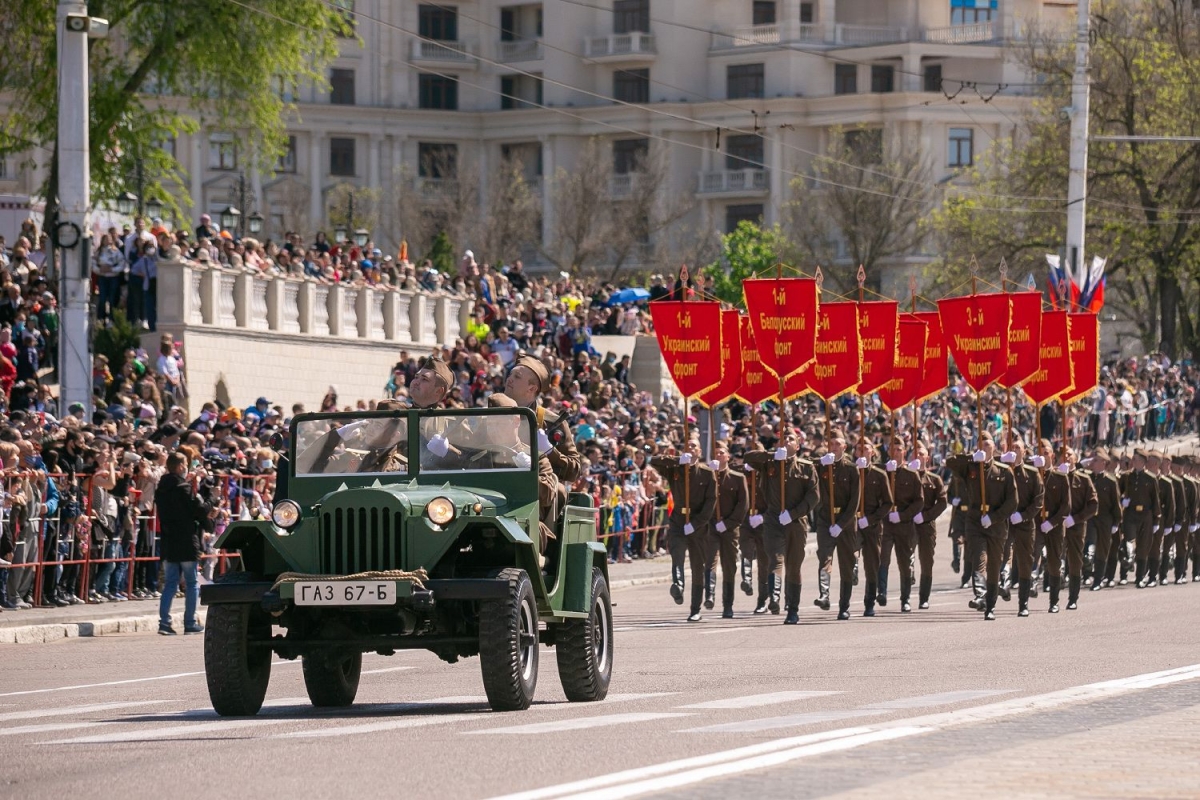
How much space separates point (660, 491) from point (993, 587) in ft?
42.3

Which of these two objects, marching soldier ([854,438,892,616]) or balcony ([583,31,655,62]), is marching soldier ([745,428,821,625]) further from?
balcony ([583,31,655,62])

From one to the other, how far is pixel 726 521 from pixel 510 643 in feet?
44.6

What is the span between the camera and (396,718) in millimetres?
12898

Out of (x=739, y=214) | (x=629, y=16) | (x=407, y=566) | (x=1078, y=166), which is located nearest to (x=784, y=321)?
(x=407, y=566)

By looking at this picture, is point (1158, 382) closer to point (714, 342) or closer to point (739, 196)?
point (714, 342)

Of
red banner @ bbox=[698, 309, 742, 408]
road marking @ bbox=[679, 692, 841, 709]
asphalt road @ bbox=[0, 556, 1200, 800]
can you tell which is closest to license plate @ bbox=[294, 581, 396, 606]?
asphalt road @ bbox=[0, 556, 1200, 800]

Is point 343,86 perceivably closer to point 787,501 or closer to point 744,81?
point 744,81

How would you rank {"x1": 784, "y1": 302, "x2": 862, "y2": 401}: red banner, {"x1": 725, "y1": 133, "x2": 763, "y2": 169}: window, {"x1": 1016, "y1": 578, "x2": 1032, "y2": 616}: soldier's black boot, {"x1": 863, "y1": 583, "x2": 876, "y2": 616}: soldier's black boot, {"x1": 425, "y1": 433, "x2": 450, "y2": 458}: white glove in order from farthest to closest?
1. {"x1": 725, "y1": 133, "x2": 763, "y2": 169}: window
2. {"x1": 784, "y1": 302, "x2": 862, "y2": 401}: red banner
3. {"x1": 863, "y1": 583, "x2": 876, "y2": 616}: soldier's black boot
4. {"x1": 1016, "y1": 578, "x2": 1032, "y2": 616}: soldier's black boot
5. {"x1": 425, "y1": 433, "x2": 450, "y2": 458}: white glove

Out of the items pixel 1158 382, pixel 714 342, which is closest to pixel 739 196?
pixel 1158 382

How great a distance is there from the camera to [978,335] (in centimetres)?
3059

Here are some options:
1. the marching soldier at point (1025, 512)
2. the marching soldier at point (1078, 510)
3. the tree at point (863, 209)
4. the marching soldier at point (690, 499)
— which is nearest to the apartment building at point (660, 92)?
the tree at point (863, 209)

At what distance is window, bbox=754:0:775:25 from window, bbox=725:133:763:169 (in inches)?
201

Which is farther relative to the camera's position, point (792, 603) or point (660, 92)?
point (660, 92)

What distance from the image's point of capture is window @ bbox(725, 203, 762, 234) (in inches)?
4038
